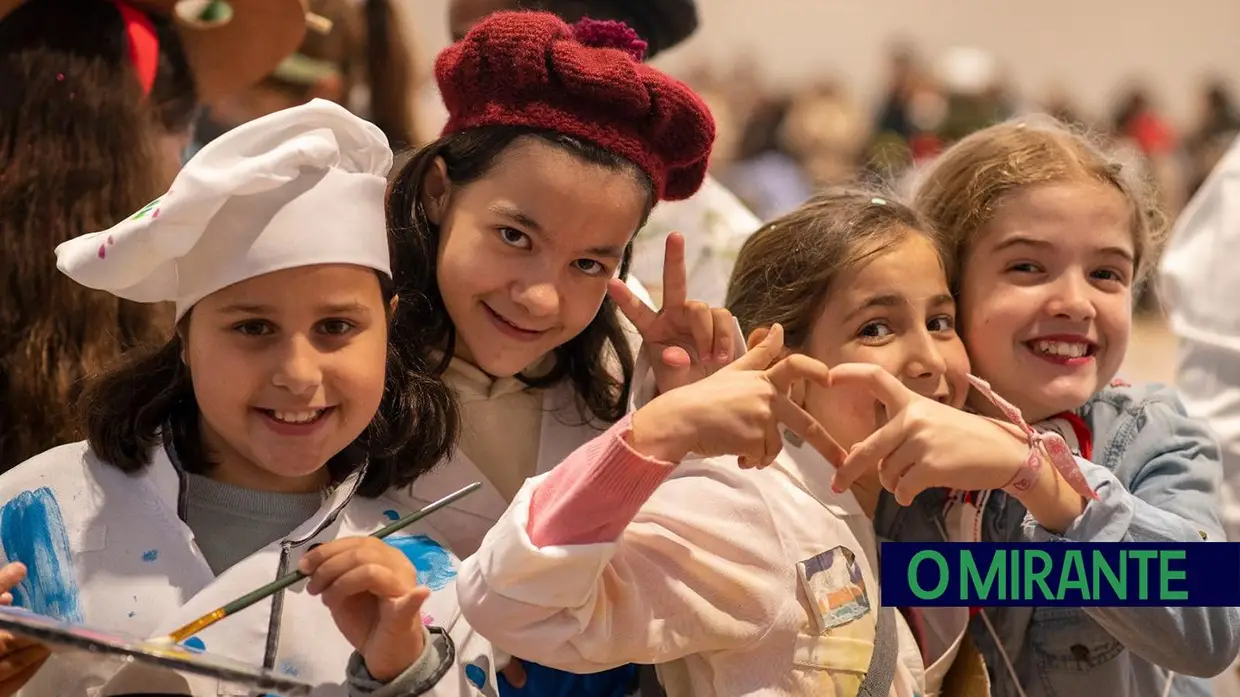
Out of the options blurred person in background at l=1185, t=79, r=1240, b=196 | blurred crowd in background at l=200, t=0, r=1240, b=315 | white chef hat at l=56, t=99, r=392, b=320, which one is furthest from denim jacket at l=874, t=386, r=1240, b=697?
blurred person in background at l=1185, t=79, r=1240, b=196

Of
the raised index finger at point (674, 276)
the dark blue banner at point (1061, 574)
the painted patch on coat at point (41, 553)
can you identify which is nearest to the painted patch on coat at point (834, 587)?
the dark blue banner at point (1061, 574)

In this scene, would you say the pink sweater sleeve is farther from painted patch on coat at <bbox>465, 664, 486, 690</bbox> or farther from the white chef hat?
the white chef hat

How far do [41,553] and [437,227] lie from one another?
69 centimetres

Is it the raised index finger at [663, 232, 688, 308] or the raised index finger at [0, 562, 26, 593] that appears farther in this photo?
the raised index finger at [663, 232, 688, 308]

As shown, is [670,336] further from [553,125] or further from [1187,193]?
[1187,193]

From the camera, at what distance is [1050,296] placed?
2.19m

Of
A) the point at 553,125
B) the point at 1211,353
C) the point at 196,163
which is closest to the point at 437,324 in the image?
the point at 553,125

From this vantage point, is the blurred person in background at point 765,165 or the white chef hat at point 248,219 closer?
the white chef hat at point 248,219

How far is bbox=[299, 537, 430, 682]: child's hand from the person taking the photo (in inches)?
62.9

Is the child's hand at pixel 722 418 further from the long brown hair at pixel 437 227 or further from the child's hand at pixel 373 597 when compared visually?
the long brown hair at pixel 437 227

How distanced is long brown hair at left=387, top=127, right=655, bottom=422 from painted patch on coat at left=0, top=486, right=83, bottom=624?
519 mm

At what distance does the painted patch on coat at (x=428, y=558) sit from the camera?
1899 mm

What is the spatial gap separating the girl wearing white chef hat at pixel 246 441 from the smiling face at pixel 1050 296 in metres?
0.89

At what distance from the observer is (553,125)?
79.7 inches
